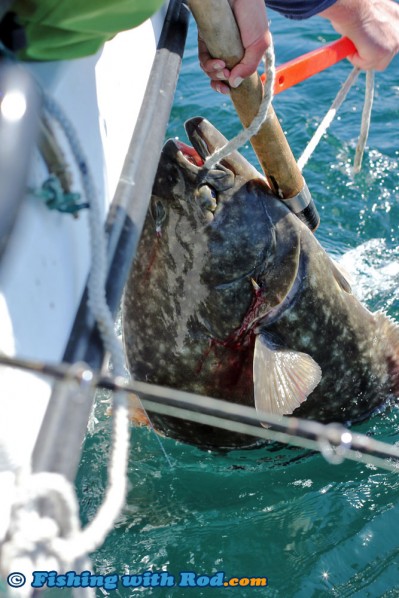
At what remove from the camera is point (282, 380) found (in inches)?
117

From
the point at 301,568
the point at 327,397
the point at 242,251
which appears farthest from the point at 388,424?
the point at 242,251

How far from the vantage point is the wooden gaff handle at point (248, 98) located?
8.58 feet

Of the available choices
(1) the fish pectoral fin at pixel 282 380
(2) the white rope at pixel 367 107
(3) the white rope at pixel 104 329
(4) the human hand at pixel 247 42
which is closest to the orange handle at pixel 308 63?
(2) the white rope at pixel 367 107

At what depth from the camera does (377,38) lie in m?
3.52

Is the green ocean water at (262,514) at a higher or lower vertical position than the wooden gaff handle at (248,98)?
lower

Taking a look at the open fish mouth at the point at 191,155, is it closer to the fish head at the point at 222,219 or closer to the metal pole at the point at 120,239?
the fish head at the point at 222,219

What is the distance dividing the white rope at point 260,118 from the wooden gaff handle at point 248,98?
0.42 ft

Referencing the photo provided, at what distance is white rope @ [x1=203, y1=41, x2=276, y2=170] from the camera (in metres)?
2.60

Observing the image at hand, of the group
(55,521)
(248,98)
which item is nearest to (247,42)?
(248,98)

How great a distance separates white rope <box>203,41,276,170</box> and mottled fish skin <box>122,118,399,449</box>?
21cm

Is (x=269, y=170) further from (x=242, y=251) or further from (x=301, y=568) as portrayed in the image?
(x=301, y=568)

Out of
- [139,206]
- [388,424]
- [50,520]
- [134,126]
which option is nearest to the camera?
[50,520]

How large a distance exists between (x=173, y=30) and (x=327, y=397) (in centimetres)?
186

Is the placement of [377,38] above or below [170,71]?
above
